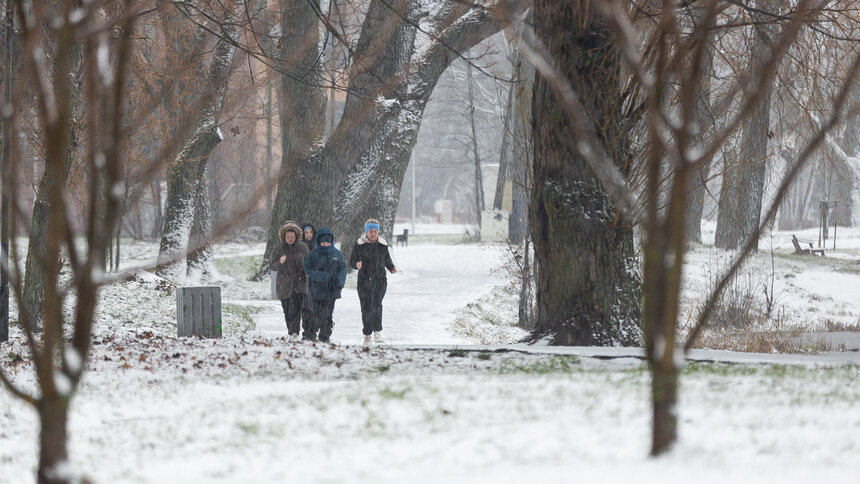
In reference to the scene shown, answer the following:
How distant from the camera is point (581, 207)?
8.69 m

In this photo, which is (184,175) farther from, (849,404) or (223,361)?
(849,404)

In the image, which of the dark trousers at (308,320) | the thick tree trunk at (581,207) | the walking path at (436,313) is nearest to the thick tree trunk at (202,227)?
the walking path at (436,313)

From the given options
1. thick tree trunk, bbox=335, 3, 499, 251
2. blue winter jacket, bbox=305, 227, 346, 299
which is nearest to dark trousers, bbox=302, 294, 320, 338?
blue winter jacket, bbox=305, 227, 346, 299

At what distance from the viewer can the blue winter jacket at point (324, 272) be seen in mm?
→ 11203

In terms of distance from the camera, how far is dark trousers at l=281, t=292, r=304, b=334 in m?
11.6

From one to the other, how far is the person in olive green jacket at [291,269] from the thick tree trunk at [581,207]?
11.9ft

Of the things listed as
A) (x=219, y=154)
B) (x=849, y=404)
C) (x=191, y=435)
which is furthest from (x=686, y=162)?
(x=219, y=154)

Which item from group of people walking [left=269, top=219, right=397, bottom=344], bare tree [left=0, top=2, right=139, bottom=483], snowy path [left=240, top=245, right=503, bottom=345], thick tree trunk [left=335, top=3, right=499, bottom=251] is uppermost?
thick tree trunk [left=335, top=3, right=499, bottom=251]

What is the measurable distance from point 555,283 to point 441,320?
25.4 ft

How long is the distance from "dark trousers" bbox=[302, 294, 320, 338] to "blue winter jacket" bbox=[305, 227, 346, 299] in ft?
0.85

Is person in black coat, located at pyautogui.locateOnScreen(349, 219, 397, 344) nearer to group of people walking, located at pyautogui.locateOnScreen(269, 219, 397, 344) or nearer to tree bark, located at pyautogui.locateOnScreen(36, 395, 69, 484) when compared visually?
group of people walking, located at pyautogui.locateOnScreen(269, 219, 397, 344)

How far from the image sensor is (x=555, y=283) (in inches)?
349

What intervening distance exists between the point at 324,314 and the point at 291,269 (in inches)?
27.3

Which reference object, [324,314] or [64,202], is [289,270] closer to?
[324,314]
